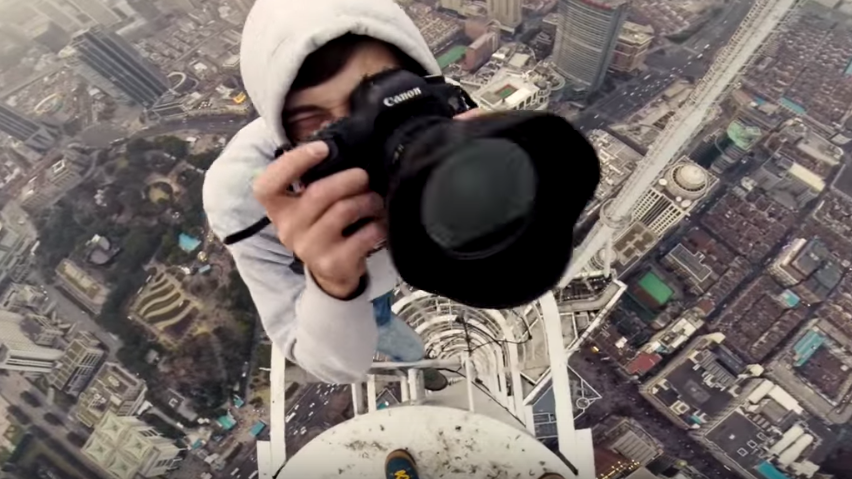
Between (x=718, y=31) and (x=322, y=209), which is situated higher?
(x=322, y=209)

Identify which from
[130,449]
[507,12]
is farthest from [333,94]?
[507,12]

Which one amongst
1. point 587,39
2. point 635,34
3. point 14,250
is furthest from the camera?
point 635,34

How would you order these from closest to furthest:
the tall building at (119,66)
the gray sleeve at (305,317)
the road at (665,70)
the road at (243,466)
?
1. the gray sleeve at (305,317)
2. the road at (243,466)
3. the road at (665,70)
4. the tall building at (119,66)

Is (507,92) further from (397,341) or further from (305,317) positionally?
(305,317)

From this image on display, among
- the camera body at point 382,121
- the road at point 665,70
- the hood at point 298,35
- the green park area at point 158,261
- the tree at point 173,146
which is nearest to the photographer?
the camera body at point 382,121

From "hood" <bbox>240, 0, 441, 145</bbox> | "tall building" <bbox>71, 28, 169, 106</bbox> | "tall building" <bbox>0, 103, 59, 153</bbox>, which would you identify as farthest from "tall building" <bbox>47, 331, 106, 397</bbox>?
"hood" <bbox>240, 0, 441, 145</bbox>

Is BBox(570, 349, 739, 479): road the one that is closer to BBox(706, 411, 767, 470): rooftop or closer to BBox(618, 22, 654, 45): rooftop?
BBox(706, 411, 767, 470): rooftop

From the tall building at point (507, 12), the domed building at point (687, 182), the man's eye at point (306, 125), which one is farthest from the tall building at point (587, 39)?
the man's eye at point (306, 125)

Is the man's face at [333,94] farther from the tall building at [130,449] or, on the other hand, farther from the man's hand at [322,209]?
the tall building at [130,449]
